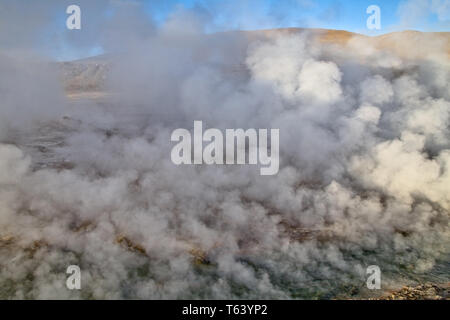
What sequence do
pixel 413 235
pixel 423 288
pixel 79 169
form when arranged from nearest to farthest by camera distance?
pixel 423 288 < pixel 413 235 < pixel 79 169

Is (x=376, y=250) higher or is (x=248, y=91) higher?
(x=248, y=91)
